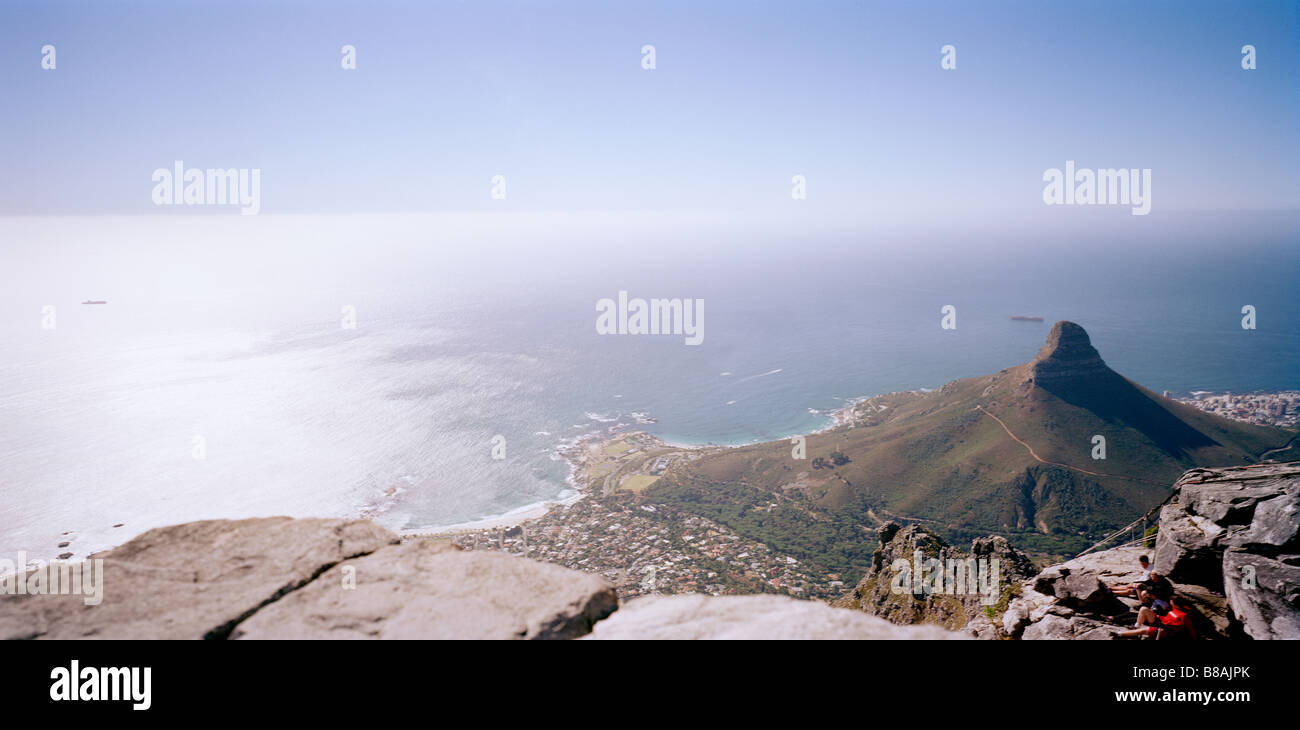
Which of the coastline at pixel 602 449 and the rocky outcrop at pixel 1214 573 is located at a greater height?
the rocky outcrop at pixel 1214 573

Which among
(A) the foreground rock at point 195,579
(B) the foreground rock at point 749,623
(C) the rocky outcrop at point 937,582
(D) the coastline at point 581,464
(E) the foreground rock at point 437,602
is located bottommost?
(D) the coastline at point 581,464

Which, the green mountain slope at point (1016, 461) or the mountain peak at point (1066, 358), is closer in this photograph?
the green mountain slope at point (1016, 461)

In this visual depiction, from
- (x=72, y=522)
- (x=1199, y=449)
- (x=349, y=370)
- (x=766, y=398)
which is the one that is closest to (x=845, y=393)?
(x=766, y=398)

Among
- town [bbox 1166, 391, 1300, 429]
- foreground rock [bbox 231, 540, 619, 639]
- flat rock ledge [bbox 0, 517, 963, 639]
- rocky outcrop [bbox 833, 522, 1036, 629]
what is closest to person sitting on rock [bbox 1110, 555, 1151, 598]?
rocky outcrop [bbox 833, 522, 1036, 629]

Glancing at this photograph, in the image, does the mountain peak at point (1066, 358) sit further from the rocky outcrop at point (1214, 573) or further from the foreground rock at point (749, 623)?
the foreground rock at point (749, 623)

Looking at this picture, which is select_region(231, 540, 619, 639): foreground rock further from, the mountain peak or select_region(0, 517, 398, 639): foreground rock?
the mountain peak

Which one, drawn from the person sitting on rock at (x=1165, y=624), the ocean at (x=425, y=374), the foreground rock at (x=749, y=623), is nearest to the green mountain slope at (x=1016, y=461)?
the ocean at (x=425, y=374)
